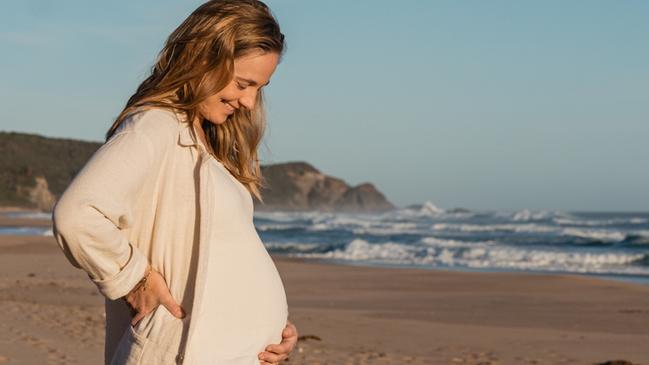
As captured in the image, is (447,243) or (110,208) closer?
(110,208)

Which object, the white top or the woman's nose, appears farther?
the woman's nose

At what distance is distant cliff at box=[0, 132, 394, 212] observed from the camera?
71.3 m

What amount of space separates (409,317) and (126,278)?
1030cm

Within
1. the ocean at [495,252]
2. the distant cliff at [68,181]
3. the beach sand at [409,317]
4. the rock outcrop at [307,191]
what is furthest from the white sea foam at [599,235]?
the rock outcrop at [307,191]

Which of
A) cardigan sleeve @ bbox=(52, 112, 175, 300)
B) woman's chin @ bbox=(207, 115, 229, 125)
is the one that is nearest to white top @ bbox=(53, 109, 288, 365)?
cardigan sleeve @ bbox=(52, 112, 175, 300)

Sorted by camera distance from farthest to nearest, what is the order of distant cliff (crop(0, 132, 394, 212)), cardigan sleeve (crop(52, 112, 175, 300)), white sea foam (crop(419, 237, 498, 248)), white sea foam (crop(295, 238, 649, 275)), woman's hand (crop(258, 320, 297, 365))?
1. distant cliff (crop(0, 132, 394, 212))
2. white sea foam (crop(419, 237, 498, 248))
3. white sea foam (crop(295, 238, 649, 275))
4. woman's hand (crop(258, 320, 297, 365))
5. cardigan sleeve (crop(52, 112, 175, 300))

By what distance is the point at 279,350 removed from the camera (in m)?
2.29

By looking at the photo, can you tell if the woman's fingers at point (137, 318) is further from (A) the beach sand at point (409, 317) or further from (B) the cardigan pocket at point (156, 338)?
(A) the beach sand at point (409, 317)

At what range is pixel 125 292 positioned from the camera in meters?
1.96

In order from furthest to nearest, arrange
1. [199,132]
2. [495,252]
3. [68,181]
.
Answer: [68,181] → [495,252] → [199,132]

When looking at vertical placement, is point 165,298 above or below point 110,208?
below

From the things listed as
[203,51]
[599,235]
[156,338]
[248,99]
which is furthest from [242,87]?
[599,235]

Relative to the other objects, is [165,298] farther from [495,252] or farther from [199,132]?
[495,252]

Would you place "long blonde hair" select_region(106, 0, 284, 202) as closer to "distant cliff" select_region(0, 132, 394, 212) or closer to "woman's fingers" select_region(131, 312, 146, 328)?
"woman's fingers" select_region(131, 312, 146, 328)
